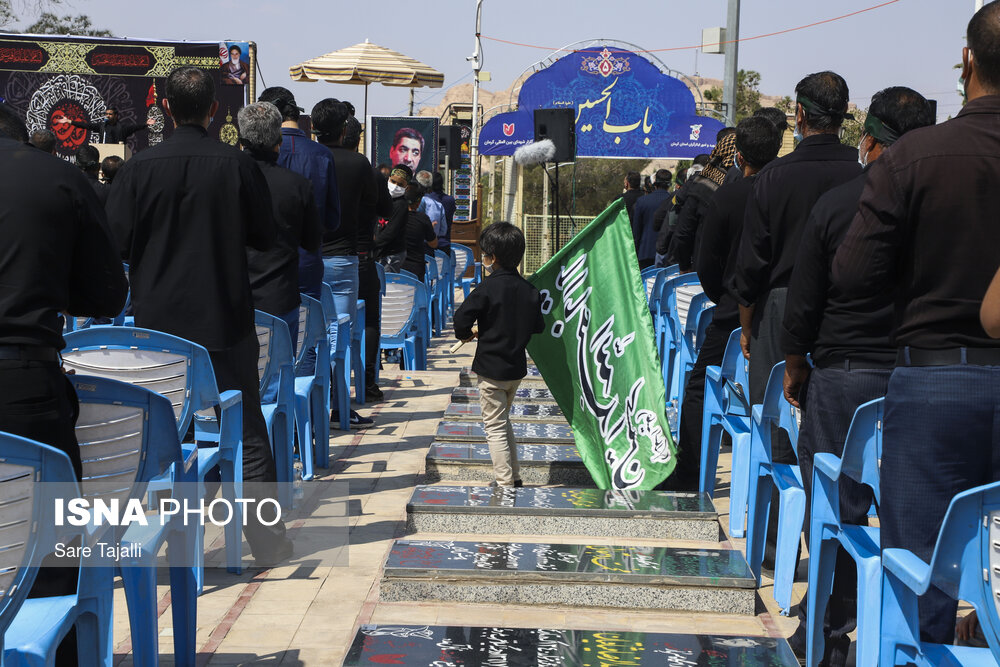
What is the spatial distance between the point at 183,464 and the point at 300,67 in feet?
52.1

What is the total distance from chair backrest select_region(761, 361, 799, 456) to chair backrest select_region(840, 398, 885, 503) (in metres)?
0.99

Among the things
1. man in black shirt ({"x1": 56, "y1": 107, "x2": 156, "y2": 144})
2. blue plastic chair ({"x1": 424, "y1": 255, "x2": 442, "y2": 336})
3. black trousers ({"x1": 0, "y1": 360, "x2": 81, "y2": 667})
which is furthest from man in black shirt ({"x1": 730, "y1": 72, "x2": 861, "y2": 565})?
man in black shirt ({"x1": 56, "y1": 107, "x2": 156, "y2": 144})

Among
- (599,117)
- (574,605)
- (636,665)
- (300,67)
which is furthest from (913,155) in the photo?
(599,117)

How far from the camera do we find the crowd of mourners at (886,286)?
2859mm

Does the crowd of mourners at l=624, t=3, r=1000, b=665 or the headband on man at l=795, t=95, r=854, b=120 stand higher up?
the headband on man at l=795, t=95, r=854, b=120

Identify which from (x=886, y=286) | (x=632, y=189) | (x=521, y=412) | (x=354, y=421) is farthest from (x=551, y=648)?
(x=632, y=189)

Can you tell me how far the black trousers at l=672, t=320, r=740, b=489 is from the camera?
6098 mm

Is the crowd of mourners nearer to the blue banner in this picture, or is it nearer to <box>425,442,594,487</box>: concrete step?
<box>425,442,594,487</box>: concrete step

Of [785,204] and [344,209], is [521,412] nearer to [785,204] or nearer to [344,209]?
[344,209]

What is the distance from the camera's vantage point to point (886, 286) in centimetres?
312

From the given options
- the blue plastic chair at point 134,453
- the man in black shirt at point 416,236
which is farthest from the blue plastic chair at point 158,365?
the man in black shirt at point 416,236

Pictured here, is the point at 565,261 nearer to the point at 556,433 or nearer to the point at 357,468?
the point at 556,433

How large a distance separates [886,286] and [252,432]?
2.97 meters

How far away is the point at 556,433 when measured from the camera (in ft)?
23.2
